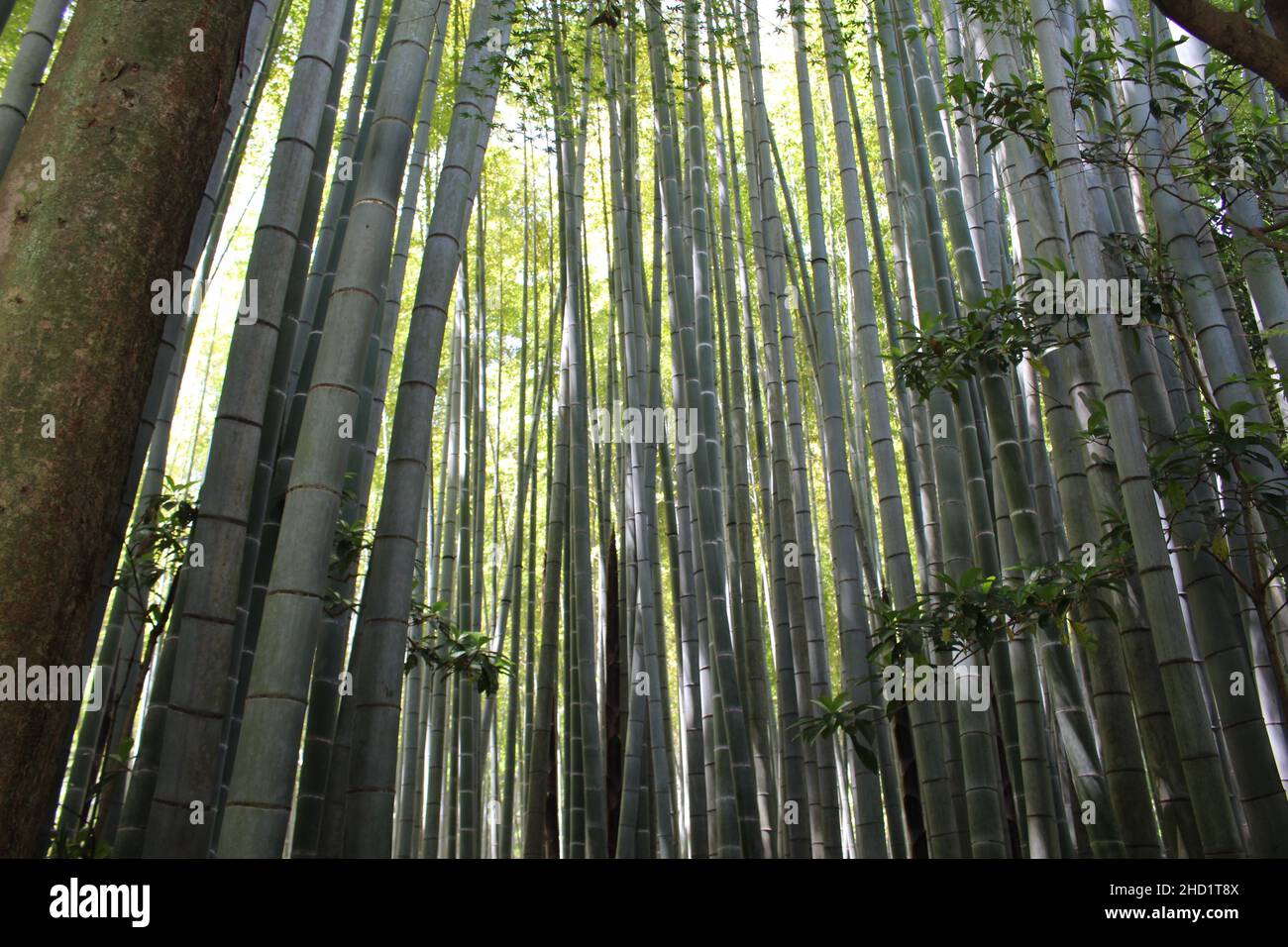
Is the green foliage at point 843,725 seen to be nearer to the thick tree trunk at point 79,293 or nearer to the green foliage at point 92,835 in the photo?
the green foliage at point 92,835

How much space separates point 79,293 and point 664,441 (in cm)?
488

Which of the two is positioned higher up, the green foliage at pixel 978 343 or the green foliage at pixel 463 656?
the green foliage at pixel 978 343

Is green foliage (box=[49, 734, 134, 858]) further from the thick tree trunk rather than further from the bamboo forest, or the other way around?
the thick tree trunk

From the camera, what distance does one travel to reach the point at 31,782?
1498 millimetres

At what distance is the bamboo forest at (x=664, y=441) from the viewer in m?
1.73

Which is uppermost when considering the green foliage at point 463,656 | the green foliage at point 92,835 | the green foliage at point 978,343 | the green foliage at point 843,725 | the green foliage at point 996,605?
the green foliage at point 978,343

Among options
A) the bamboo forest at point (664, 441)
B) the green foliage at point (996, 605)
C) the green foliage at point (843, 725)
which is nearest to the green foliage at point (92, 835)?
the bamboo forest at point (664, 441)

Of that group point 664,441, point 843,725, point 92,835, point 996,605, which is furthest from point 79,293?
point 664,441

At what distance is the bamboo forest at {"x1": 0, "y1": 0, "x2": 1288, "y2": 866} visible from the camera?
1.73 meters

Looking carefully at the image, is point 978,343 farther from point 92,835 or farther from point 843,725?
point 92,835

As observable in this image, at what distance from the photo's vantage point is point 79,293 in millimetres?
1629

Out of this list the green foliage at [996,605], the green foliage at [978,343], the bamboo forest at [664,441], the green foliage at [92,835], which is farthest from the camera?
the green foliage at [978,343]
